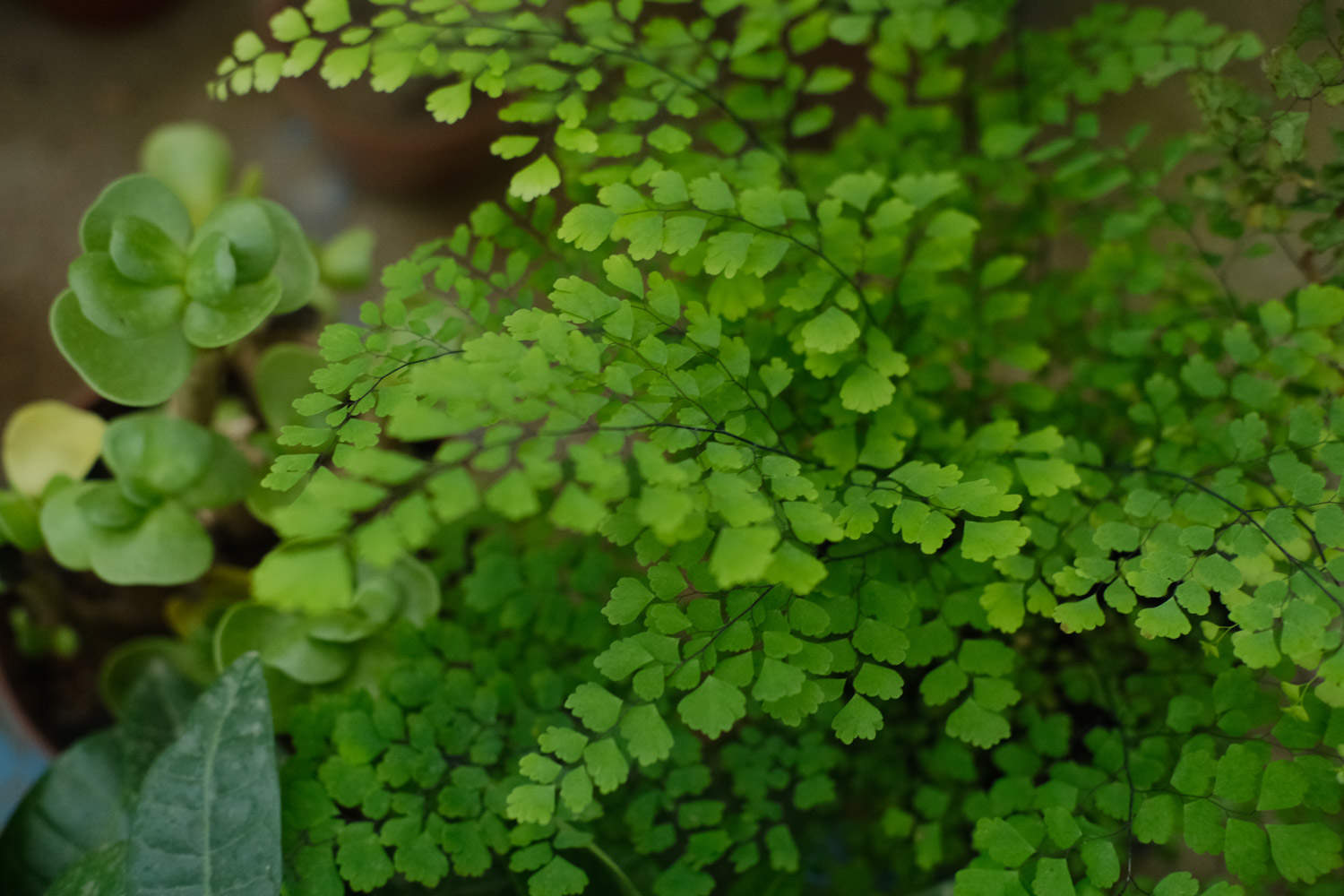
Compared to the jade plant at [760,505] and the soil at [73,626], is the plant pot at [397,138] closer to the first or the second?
the jade plant at [760,505]

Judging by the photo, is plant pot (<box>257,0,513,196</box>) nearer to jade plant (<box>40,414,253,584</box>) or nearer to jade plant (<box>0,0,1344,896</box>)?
jade plant (<box>0,0,1344,896</box>)

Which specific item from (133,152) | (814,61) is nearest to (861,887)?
(814,61)

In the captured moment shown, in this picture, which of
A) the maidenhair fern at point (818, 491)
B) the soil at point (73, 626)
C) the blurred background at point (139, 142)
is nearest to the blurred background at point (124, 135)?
the blurred background at point (139, 142)

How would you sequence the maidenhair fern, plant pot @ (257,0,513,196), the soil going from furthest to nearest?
plant pot @ (257,0,513,196) → the soil → the maidenhair fern

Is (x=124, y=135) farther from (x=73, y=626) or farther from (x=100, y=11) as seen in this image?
(x=73, y=626)

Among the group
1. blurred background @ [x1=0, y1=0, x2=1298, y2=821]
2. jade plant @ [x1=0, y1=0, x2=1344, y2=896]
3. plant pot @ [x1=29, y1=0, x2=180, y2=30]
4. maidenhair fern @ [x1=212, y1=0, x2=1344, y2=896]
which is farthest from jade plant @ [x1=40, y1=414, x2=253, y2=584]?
plant pot @ [x1=29, y1=0, x2=180, y2=30]

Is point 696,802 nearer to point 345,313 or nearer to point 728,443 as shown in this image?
point 728,443

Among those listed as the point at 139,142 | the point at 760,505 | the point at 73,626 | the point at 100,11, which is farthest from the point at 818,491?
the point at 100,11
